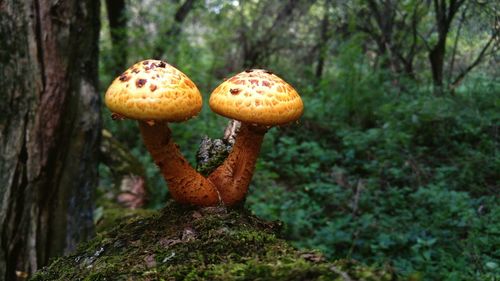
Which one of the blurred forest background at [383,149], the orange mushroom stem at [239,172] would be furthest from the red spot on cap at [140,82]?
the blurred forest background at [383,149]

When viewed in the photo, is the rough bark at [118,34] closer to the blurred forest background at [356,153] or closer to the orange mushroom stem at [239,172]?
the blurred forest background at [356,153]

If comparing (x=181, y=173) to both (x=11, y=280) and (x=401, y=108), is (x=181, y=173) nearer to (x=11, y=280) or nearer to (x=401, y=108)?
(x=11, y=280)

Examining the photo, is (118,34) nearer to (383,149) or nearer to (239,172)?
(383,149)

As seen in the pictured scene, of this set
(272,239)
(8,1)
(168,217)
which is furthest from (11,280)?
(272,239)

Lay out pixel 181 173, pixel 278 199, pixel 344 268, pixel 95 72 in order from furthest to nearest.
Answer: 1. pixel 278 199
2. pixel 95 72
3. pixel 181 173
4. pixel 344 268

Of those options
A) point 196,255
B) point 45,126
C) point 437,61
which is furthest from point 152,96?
point 437,61

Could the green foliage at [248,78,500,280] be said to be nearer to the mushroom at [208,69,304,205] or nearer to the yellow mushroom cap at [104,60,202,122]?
the mushroom at [208,69,304,205]

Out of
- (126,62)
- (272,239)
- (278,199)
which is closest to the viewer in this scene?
(272,239)
